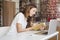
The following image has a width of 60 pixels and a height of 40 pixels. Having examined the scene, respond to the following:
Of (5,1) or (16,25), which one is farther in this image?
(5,1)

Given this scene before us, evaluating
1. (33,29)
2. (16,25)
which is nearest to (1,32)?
(16,25)

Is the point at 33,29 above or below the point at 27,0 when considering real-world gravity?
below

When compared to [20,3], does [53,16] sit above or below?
below

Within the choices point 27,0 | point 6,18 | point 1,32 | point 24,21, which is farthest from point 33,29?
point 27,0

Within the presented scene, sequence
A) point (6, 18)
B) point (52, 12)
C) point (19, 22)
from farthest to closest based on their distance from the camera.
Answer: point (52, 12) < point (6, 18) < point (19, 22)

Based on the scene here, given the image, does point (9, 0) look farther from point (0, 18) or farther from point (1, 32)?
point (1, 32)

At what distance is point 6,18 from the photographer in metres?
4.29

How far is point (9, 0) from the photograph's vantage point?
4.39 m

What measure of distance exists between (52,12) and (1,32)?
2539 millimetres

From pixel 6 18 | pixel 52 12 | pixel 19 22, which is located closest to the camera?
pixel 19 22

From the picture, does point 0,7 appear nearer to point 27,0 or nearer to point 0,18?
point 0,18

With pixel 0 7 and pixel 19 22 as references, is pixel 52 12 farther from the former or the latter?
pixel 19 22

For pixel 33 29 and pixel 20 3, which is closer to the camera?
pixel 33 29

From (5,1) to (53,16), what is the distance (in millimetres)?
1353
